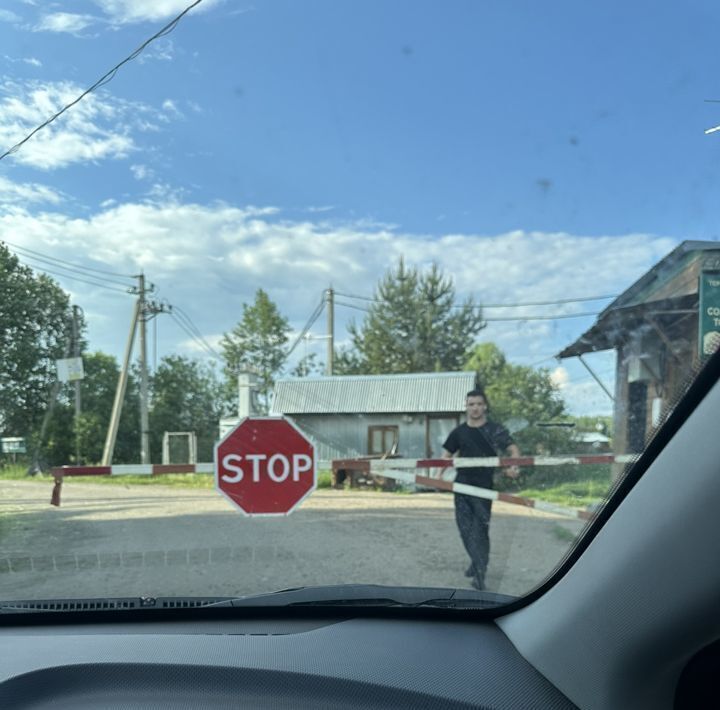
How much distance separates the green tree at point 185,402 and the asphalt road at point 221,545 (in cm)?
47

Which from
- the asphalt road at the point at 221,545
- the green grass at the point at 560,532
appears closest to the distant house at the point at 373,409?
the asphalt road at the point at 221,545

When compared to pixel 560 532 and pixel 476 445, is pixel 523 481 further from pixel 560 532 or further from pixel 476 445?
pixel 560 532

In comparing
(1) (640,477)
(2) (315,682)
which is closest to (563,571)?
(1) (640,477)

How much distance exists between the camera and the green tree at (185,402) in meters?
4.38

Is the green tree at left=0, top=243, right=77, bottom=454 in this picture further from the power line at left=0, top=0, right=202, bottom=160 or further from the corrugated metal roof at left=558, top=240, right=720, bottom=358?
the corrugated metal roof at left=558, top=240, right=720, bottom=358

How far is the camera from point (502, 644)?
2518mm

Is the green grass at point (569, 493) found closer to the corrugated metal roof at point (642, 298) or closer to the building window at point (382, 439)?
the corrugated metal roof at point (642, 298)

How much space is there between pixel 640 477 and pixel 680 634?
0.41 m

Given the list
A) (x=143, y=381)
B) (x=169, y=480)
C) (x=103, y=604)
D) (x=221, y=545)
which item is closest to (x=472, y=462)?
(x=221, y=545)

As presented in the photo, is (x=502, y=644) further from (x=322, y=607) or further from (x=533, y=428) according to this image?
(x=533, y=428)

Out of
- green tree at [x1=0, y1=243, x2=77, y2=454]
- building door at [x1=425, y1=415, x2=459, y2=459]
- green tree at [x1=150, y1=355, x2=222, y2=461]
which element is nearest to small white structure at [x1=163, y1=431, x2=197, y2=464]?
green tree at [x1=150, y1=355, x2=222, y2=461]

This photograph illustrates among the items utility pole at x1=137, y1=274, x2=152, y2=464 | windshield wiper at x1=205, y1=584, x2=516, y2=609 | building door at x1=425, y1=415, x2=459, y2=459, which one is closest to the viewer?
windshield wiper at x1=205, y1=584, x2=516, y2=609

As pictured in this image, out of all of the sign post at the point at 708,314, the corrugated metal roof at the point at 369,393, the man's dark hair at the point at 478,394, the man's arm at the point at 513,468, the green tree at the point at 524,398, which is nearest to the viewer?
the sign post at the point at 708,314

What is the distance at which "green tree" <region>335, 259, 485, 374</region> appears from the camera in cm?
383
